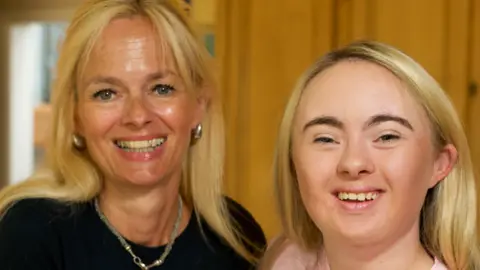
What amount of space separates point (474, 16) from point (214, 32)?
718mm

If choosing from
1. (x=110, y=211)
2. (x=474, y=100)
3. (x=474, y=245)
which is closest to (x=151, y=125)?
(x=110, y=211)

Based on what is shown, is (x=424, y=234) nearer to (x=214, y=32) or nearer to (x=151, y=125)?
(x=151, y=125)

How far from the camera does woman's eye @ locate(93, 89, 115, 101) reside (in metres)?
1.46

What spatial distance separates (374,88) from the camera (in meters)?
1.20

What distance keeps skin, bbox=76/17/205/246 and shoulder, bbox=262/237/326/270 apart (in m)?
0.25

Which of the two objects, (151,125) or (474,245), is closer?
(474,245)

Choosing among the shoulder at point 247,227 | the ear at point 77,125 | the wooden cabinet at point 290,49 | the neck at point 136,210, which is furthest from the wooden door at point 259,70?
the ear at point 77,125

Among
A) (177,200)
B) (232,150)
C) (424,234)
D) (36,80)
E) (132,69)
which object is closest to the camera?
(424,234)

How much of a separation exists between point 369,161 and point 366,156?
0.01 metres

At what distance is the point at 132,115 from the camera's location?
1.45m

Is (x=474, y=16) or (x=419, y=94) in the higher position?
(x=474, y=16)

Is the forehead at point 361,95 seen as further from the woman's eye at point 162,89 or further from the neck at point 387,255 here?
the woman's eye at point 162,89

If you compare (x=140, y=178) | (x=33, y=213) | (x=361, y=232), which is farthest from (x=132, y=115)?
(x=361, y=232)

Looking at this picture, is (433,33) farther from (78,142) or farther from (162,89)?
(78,142)
